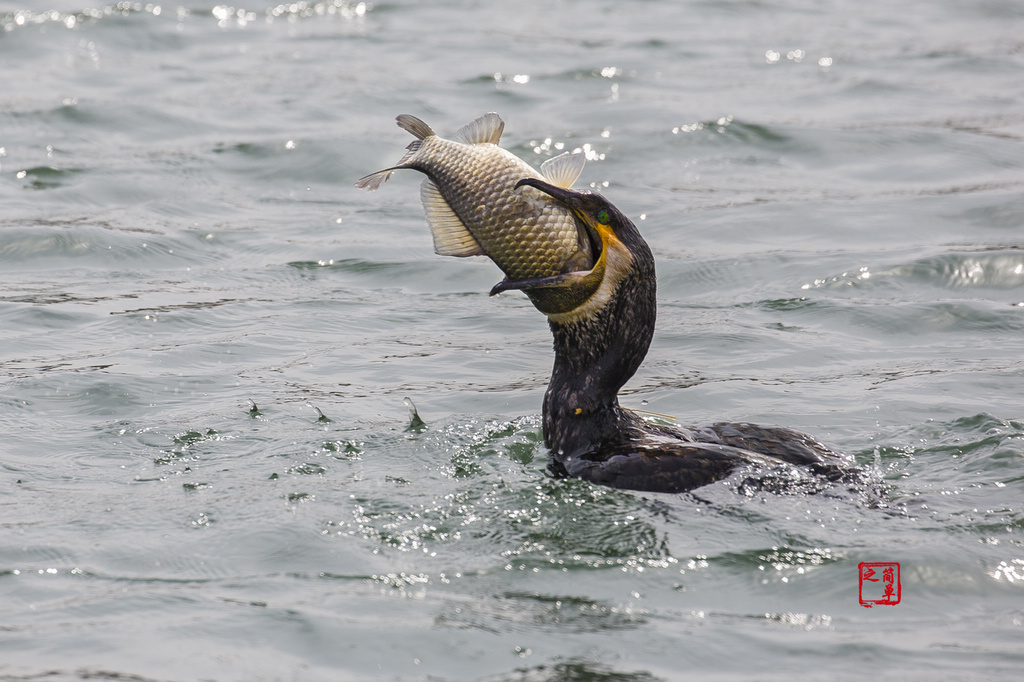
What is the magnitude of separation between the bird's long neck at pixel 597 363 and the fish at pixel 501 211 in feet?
0.54

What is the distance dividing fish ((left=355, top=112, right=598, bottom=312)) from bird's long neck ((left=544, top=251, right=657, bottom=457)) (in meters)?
0.16

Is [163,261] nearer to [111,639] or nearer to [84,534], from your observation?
[84,534]

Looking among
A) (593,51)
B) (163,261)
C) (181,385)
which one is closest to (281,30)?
(593,51)

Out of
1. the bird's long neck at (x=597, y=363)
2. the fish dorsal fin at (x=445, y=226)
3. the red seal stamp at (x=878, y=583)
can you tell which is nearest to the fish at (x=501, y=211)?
the fish dorsal fin at (x=445, y=226)

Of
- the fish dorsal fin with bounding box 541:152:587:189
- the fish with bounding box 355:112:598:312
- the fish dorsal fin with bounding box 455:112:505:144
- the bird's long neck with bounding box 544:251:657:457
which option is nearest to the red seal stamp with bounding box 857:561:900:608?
the bird's long neck with bounding box 544:251:657:457

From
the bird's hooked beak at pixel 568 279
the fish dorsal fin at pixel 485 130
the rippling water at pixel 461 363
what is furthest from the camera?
the fish dorsal fin at pixel 485 130

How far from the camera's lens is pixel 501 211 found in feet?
13.8

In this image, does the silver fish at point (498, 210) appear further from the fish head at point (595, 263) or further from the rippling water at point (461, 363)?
the rippling water at point (461, 363)

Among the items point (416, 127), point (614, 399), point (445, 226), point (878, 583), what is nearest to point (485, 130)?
point (416, 127)

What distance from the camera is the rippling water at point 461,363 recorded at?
364 centimetres

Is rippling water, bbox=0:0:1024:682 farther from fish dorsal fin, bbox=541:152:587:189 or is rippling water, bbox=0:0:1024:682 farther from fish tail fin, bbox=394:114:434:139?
fish tail fin, bbox=394:114:434:139

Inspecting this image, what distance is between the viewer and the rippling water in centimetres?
364

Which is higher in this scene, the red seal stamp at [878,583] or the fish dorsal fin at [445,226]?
the fish dorsal fin at [445,226]

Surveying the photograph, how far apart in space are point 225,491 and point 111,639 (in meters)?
1.07
